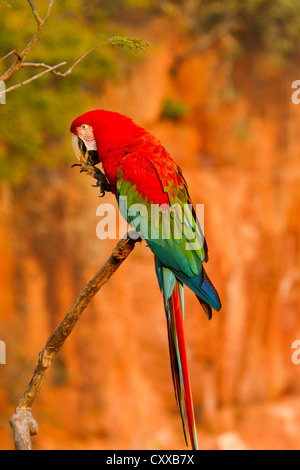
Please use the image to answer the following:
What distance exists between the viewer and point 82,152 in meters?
1.82

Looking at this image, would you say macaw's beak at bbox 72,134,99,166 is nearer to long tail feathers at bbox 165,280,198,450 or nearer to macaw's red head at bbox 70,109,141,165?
macaw's red head at bbox 70,109,141,165

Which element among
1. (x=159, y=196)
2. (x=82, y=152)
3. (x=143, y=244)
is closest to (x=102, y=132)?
(x=82, y=152)

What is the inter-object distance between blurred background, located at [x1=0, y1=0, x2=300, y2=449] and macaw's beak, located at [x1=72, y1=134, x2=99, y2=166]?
2642 mm

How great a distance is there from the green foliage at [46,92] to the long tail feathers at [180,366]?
2919 mm

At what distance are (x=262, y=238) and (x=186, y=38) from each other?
7.18 feet

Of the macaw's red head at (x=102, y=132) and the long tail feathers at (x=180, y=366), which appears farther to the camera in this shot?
the macaw's red head at (x=102, y=132)

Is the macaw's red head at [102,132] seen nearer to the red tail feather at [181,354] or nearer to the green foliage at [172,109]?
the red tail feather at [181,354]

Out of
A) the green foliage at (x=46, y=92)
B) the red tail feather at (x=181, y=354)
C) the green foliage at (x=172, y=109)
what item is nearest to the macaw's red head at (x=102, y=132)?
the red tail feather at (x=181, y=354)

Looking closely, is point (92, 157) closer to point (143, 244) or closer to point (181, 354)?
point (181, 354)

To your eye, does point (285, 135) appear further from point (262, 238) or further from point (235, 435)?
point (235, 435)

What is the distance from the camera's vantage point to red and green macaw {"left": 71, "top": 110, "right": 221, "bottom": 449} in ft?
5.45

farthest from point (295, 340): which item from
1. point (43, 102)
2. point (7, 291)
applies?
point (43, 102)

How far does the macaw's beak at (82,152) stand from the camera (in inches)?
70.4

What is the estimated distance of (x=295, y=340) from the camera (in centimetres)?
625
